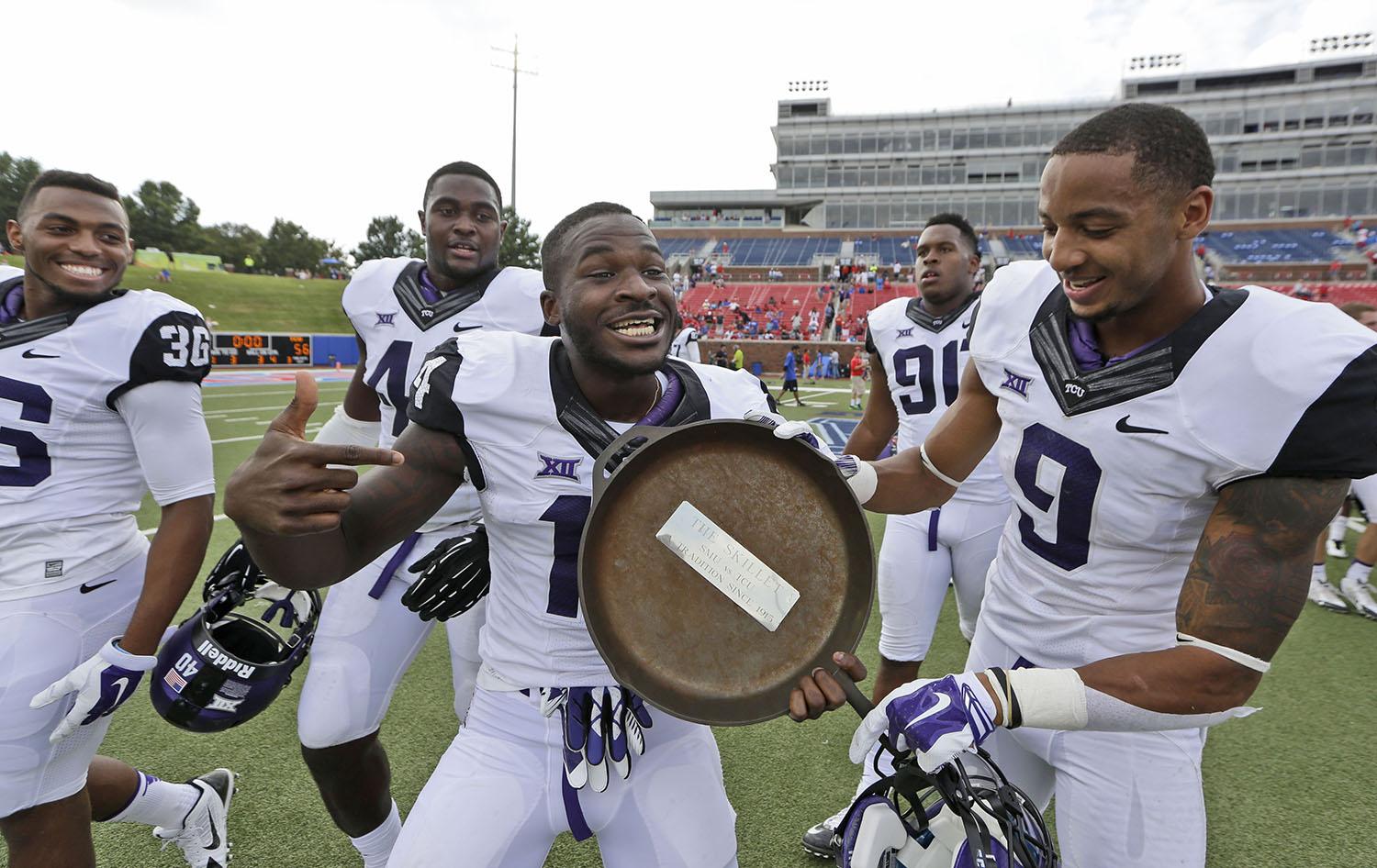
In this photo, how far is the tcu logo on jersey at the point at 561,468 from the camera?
1.84 m

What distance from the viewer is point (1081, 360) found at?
1852mm

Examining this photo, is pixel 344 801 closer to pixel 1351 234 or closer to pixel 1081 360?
pixel 1081 360

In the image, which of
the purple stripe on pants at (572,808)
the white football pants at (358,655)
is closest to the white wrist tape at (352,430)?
the white football pants at (358,655)

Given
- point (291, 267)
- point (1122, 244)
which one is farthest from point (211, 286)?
point (1122, 244)

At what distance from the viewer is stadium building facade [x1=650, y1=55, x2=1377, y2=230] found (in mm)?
45469

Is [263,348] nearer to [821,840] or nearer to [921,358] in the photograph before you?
[921,358]

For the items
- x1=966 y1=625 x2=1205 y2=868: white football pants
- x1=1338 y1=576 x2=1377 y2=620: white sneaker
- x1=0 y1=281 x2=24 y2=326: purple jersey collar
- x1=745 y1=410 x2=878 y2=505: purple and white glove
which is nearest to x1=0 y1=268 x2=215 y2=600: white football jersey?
x1=0 y1=281 x2=24 y2=326: purple jersey collar

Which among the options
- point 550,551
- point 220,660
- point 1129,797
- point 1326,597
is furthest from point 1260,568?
point 1326,597

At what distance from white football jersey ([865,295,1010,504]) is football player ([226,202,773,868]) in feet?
7.22

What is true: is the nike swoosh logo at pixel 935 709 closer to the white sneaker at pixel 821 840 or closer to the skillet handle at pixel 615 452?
the skillet handle at pixel 615 452

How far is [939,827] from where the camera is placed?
1.47 meters

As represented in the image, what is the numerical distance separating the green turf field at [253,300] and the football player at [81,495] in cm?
3418

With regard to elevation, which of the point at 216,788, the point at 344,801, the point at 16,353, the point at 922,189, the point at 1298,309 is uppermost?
the point at 922,189

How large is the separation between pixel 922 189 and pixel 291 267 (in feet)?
169
